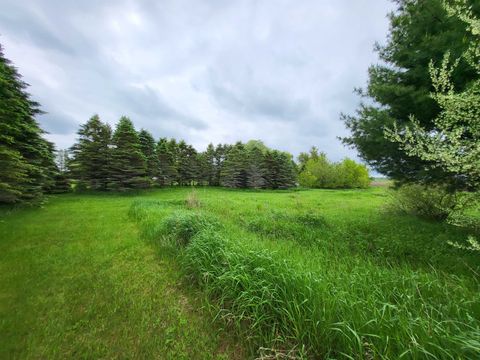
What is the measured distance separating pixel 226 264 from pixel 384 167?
20.9 feet

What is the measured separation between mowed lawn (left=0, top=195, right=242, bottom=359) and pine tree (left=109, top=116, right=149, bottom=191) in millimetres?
20353

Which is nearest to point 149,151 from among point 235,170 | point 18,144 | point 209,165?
point 209,165

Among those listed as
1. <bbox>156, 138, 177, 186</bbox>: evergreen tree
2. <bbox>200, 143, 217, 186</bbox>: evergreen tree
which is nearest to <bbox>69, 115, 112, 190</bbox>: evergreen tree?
<bbox>156, 138, 177, 186</bbox>: evergreen tree

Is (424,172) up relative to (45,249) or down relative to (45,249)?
up

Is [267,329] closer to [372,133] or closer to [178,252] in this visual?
[178,252]

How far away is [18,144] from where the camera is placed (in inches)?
522

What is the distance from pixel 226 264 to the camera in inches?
166

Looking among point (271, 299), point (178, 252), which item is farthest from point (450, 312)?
point (178, 252)

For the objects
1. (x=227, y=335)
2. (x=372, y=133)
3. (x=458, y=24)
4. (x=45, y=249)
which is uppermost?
→ (x=458, y=24)

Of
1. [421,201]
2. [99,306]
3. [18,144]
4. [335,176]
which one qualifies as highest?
[18,144]

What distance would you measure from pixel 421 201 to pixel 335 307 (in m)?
10.5

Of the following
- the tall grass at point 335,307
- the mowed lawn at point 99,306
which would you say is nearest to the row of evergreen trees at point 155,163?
the mowed lawn at point 99,306

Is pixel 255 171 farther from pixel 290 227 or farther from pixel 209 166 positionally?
pixel 290 227

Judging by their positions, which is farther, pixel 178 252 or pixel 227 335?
pixel 178 252
